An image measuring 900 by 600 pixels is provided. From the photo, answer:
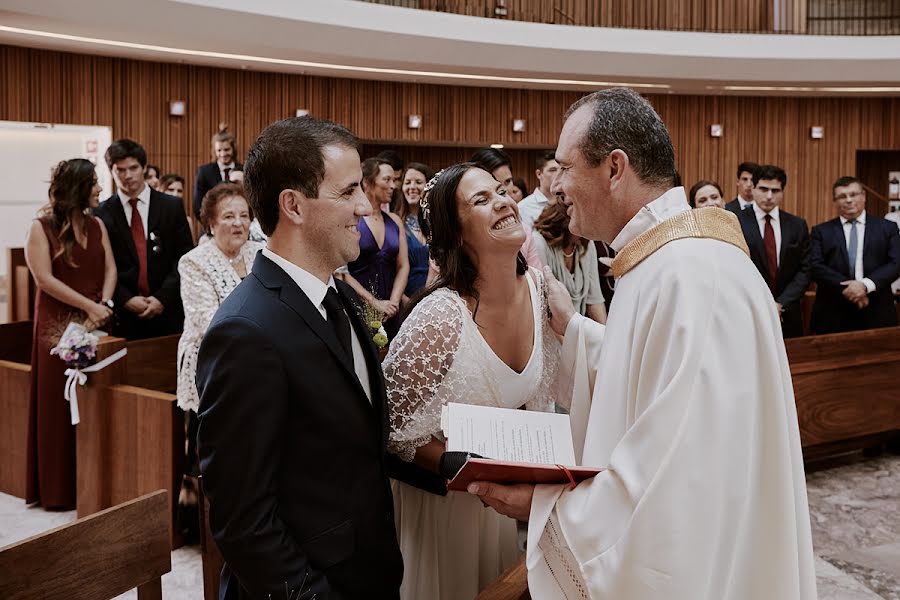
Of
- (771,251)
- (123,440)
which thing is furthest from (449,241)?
(771,251)

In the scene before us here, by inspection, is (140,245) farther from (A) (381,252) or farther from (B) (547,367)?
(B) (547,367)

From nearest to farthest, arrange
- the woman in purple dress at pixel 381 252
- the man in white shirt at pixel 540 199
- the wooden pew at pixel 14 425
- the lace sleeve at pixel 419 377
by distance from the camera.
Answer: the lace sleeve at pixel 419 377, the wooden pew at pixel 14 425, the woman in purple dress at pixel 381 252, the man in white shirt at pixel 540 199

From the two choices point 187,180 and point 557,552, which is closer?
point 557,552

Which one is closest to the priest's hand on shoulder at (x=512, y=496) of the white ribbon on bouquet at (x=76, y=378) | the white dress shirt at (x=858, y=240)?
the white ribbon on bouquet at (x=76, y=378)

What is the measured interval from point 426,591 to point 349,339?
3.11 feet

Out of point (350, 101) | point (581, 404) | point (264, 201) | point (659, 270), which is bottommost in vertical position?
point (581, 404)

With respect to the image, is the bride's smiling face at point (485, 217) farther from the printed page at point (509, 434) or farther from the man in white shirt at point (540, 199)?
the man in white shirt at point (540, 199)

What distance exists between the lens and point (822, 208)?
1327 cm

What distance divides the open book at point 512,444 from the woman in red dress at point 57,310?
338 centimetres

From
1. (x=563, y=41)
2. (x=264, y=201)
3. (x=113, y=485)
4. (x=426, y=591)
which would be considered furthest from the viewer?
(x=563, y=41)

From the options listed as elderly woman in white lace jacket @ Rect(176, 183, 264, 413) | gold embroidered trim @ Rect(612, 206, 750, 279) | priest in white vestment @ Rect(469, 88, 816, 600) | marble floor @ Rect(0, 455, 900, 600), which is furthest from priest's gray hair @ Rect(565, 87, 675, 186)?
marble floor @ Rect(0, 455, 900, 600)

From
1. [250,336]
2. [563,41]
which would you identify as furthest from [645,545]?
[563,41]

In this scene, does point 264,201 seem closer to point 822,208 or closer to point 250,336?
point 250,336

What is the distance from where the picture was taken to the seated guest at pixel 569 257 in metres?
4.51
